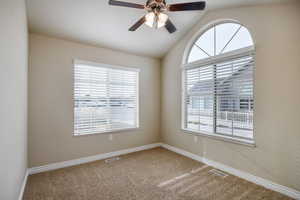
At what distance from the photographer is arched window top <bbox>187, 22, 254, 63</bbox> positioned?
2.67 m

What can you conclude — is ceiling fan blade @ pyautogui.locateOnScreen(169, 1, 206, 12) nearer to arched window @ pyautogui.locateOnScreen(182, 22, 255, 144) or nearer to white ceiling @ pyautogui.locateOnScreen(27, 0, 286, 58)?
white ceiling @ pyautogui.locateOnScreen(27, 0, 286, 58)

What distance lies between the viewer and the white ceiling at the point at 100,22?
7.75 ft

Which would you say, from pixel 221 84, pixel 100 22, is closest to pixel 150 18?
pixel 100 22

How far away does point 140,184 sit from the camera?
2355 millimetres

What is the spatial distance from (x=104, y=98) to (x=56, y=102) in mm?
958

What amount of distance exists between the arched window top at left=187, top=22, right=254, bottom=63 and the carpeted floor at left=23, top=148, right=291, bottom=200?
2316mm

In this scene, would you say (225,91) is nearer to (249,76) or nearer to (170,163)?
(249,76)

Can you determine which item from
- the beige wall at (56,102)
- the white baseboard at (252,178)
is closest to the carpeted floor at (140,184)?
the white baseboard at (252,178)

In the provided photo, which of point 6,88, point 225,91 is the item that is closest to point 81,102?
point 6,88

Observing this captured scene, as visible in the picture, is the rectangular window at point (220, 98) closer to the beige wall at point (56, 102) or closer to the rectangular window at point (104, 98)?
the rectangular window at point (104, 98)

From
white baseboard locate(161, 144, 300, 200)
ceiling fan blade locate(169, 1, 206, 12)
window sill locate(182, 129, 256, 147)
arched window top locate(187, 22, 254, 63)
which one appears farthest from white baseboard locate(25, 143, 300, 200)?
ceiling fan blade locate(169, 1, 206, 12)

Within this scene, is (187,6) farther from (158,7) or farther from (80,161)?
(80,161)

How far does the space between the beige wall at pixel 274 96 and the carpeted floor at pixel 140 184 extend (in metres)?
0.35

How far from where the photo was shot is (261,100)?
235cm
